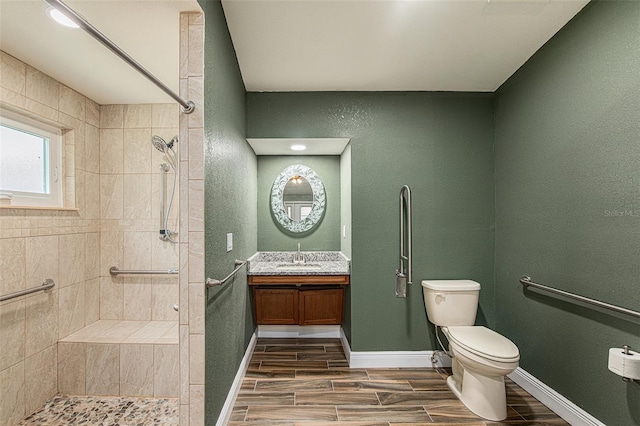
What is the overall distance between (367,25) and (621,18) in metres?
1.32

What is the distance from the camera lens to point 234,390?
80.1 inches

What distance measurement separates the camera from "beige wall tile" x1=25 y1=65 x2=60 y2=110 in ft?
6.43

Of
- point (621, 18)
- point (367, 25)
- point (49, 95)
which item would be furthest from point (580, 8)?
point (49, 95)

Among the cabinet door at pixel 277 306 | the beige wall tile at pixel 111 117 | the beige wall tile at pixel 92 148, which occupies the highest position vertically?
the beige wall tile at pixel 111 117

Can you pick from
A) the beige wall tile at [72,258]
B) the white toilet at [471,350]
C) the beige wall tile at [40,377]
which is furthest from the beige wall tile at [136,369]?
the white toilet at [471,350]

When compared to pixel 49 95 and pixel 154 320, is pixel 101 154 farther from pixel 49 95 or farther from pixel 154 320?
pixel 154 320

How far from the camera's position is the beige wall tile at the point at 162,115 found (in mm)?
2641

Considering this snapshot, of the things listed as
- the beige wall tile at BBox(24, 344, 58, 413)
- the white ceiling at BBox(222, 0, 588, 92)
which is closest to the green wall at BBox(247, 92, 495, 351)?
the white ceiling at BBox(222, 0, 588, 92)

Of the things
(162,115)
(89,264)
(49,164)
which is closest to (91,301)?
(89,264)

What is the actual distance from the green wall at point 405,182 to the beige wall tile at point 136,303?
1.72 m

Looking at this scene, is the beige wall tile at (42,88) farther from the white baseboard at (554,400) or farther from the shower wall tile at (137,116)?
the white baseboard at (554,400)

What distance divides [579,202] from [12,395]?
3647 millimetres

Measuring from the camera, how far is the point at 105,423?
6.19 ft

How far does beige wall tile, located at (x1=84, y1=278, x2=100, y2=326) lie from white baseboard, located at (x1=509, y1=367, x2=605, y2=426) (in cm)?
347
